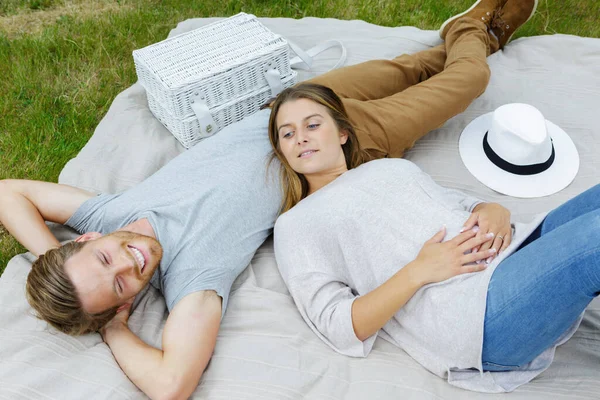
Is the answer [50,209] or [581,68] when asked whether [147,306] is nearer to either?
[50,209]

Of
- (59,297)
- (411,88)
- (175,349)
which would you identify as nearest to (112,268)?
(59,297)

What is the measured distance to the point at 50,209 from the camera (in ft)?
8.64

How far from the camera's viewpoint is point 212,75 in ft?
10.2

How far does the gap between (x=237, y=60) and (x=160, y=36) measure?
1585 millimetres

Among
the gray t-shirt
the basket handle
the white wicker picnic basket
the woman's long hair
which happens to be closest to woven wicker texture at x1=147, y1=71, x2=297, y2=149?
Answer: the white wicker picnic basket

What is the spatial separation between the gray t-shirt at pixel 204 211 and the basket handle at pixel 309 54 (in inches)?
35.9

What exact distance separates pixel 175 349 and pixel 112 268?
0.39 metres

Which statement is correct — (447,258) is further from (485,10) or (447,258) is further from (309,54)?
(485,10)

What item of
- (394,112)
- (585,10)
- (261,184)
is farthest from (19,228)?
(585,10)

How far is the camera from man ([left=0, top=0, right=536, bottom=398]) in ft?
7.14

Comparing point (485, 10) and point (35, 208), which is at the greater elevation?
point (485, 10)

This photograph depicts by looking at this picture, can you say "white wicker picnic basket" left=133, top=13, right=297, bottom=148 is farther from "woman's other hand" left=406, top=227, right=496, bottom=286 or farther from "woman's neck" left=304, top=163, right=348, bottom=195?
"woman's other hand" left=406, top=227, right=496, bottom=286

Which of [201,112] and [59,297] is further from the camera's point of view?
[201,112]

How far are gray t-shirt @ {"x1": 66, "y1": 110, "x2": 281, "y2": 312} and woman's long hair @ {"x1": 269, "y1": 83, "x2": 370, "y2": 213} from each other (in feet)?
0.18
